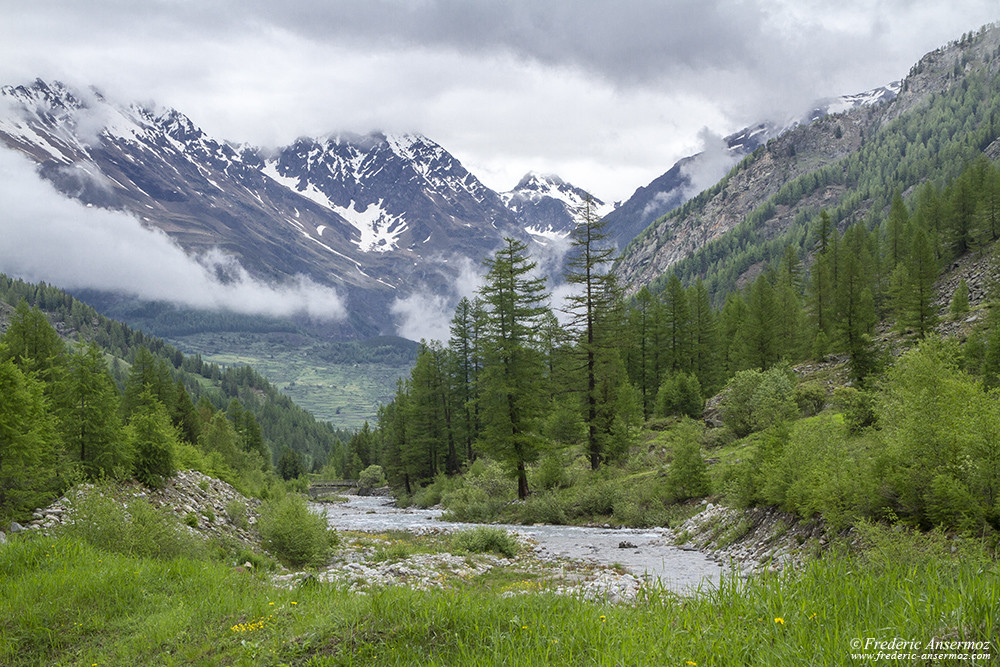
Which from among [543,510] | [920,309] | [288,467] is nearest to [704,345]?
[920,309]

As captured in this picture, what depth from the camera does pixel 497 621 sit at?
5.45 m

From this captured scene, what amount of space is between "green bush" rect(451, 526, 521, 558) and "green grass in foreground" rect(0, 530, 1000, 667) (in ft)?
38.3

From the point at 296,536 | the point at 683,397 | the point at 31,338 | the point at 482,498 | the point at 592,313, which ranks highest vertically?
the point at 592,313

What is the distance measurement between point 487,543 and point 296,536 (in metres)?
6.23

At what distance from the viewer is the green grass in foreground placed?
4.12 metres

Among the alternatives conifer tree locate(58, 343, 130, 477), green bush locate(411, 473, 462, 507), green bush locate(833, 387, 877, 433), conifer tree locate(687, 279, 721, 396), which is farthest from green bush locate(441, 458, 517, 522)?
conifer tree locate(687, 279, 721, 396)

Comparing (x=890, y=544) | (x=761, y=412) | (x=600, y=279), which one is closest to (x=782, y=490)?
(x=890, y=544)

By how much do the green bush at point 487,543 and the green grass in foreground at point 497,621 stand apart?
459 inches

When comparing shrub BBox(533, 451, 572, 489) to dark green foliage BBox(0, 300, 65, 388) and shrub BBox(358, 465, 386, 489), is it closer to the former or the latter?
dark green foliage BBox(0, 300, 65, 388)

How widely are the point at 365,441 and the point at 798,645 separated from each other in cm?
10971

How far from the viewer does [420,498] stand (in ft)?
159

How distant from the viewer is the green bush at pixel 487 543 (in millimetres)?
19219

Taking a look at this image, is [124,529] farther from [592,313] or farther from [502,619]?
[592,313]

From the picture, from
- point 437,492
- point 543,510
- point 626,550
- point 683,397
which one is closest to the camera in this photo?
point 626,550
